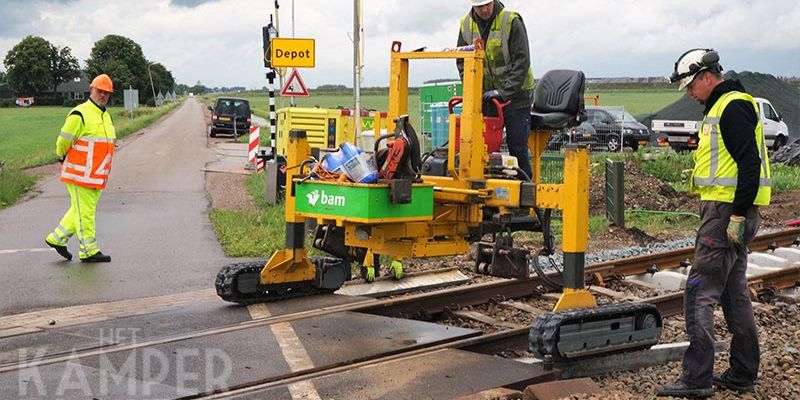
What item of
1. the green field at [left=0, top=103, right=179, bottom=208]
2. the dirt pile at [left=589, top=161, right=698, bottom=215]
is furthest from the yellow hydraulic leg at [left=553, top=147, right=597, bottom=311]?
the green field at [left=0, top=103, right=179, bottom=208]

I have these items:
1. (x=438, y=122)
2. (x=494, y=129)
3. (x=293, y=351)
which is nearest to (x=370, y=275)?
(x=494, y=129)

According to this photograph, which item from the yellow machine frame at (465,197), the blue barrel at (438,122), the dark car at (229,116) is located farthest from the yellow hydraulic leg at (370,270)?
the dark car at (229,116)

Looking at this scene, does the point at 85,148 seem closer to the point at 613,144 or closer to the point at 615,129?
the point at 613,144

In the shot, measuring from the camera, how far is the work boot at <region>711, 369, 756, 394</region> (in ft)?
20.0

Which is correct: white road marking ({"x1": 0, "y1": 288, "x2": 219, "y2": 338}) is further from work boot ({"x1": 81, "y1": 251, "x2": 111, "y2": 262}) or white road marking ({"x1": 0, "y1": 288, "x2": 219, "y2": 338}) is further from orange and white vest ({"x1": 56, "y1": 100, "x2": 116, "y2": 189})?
orange and white vest ({"x1": 56, "y1": 100, "x2": 116, "y2": 189})

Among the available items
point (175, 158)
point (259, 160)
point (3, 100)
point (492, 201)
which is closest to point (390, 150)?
point (492, 201)

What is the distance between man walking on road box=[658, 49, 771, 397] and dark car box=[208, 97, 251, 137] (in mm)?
39103

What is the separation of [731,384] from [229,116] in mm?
40407

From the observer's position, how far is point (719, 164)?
19.4 ft

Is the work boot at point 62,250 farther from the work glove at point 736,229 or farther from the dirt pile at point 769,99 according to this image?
the dirt pile at point 769,99

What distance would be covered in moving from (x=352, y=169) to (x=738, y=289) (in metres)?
2.85

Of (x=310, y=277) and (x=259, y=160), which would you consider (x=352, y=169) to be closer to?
(x=310, y=277)

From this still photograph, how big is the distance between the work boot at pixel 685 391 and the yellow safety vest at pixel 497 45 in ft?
9.52

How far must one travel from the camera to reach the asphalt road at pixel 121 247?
363 inches
